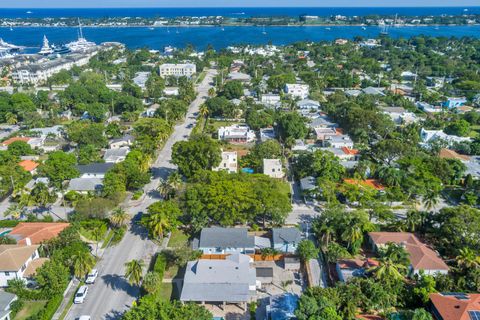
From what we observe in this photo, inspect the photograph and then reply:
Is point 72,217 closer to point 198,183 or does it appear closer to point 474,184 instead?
point 198,183

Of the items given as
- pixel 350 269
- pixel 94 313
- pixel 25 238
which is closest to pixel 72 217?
pixel 25 238

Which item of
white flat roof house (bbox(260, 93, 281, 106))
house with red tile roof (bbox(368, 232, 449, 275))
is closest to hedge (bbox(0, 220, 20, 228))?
house with red tile roof (bbox(368, 232, 449, 275))

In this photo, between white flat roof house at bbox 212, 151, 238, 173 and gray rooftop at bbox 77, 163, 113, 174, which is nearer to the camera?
gray rooftop at bbox 77, 163, 113, 174

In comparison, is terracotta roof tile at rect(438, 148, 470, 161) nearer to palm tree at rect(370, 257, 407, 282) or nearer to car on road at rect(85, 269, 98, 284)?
palm tree at rect(370, 257, 407, 282)

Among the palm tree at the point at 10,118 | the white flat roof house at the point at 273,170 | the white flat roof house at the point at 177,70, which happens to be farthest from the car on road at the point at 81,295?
the white flat roof house at the point at 177,70

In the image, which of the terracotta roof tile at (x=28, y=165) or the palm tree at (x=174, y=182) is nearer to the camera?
the palm tree at (x=174, y=182)

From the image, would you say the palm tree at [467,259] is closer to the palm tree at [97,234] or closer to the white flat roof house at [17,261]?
the palm tree at [97,234]
